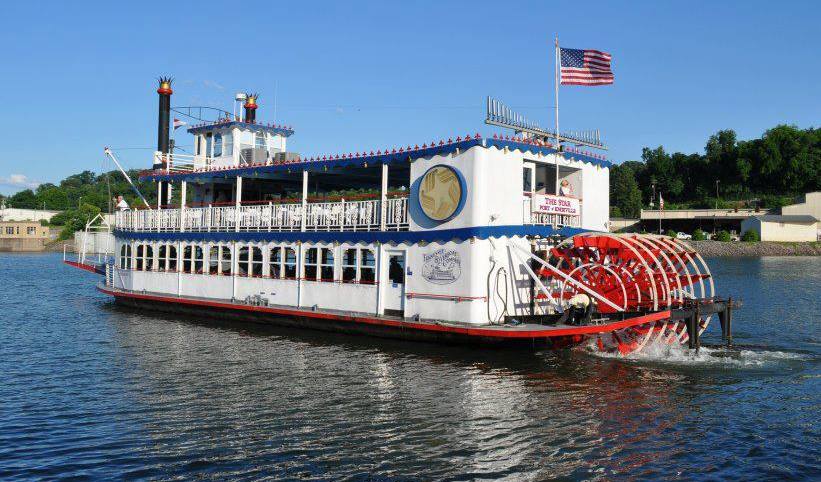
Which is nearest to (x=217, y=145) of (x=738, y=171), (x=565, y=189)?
(x=565, y=189)

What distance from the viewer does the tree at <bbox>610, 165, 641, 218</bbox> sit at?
97375 millimetres

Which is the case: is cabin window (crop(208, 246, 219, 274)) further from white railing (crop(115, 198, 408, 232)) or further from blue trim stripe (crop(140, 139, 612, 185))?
blue trim stripe (crop(140, 139, 612, 185))

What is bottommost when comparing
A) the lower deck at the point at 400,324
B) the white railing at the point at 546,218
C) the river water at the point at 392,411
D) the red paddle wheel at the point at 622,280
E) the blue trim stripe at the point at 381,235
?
the river water at the point at 392,411

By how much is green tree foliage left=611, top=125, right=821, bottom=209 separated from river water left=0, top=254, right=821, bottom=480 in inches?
3496

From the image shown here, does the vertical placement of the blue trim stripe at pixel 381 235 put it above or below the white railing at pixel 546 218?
below

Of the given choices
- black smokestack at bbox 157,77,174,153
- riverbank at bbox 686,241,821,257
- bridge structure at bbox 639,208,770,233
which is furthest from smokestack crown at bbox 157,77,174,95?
bridge structure at bbox 639,208,770,233

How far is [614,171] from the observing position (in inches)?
4112

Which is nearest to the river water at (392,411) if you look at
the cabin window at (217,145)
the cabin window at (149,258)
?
the cabin window at (149,258)

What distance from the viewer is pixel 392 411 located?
1167 cm

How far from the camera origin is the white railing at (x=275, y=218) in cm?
1870

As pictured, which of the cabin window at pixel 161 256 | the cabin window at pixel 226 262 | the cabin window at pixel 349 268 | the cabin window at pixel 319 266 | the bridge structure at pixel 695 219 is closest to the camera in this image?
the cabin window at pixel 319 266

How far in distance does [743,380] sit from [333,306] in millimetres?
10754

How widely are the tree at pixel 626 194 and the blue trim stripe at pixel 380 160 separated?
82.0m

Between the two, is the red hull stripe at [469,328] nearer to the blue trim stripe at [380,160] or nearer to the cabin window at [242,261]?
the cabin window at [242,261]
